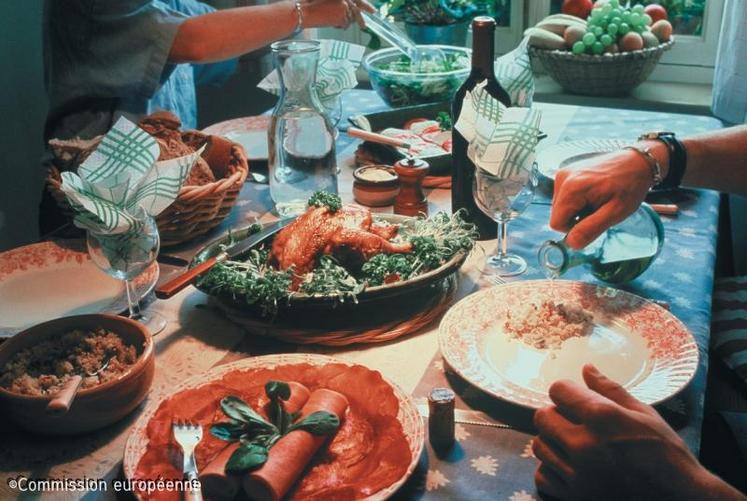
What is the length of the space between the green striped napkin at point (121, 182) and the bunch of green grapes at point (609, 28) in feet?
5.76

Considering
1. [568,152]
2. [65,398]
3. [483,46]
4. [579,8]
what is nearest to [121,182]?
[65,398]

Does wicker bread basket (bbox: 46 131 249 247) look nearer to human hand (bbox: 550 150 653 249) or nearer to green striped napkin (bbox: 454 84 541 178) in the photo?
green striped napkin (bbox: 454 84 541 178)

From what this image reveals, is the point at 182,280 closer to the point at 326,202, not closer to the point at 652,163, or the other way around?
the point at 326,202

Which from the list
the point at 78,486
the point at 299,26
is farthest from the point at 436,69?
the point at 78,486

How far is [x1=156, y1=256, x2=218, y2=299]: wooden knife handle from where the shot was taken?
1118mm

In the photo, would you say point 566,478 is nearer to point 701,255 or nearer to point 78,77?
point 701,255

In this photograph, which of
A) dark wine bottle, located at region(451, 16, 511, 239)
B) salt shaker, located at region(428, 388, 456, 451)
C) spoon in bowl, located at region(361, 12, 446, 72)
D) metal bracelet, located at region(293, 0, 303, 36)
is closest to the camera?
salt shaker, located at region(428, 388, 456, 451)

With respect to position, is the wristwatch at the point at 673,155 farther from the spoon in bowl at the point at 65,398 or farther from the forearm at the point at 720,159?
the spoon in bowl at the point at 65,398

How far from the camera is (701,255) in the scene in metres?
1.38

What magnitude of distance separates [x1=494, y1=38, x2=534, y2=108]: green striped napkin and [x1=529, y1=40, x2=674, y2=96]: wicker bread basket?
84cm

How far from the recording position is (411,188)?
4.99 ft

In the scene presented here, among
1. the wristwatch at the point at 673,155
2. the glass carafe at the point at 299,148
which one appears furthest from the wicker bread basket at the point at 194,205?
the wristwatch at the point at 673,155

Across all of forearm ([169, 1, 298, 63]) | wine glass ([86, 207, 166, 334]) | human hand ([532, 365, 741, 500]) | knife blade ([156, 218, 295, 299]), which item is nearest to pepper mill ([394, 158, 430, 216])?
knife blade ([156, 218, 295, 299])

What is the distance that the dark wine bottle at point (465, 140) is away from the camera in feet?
4.43
